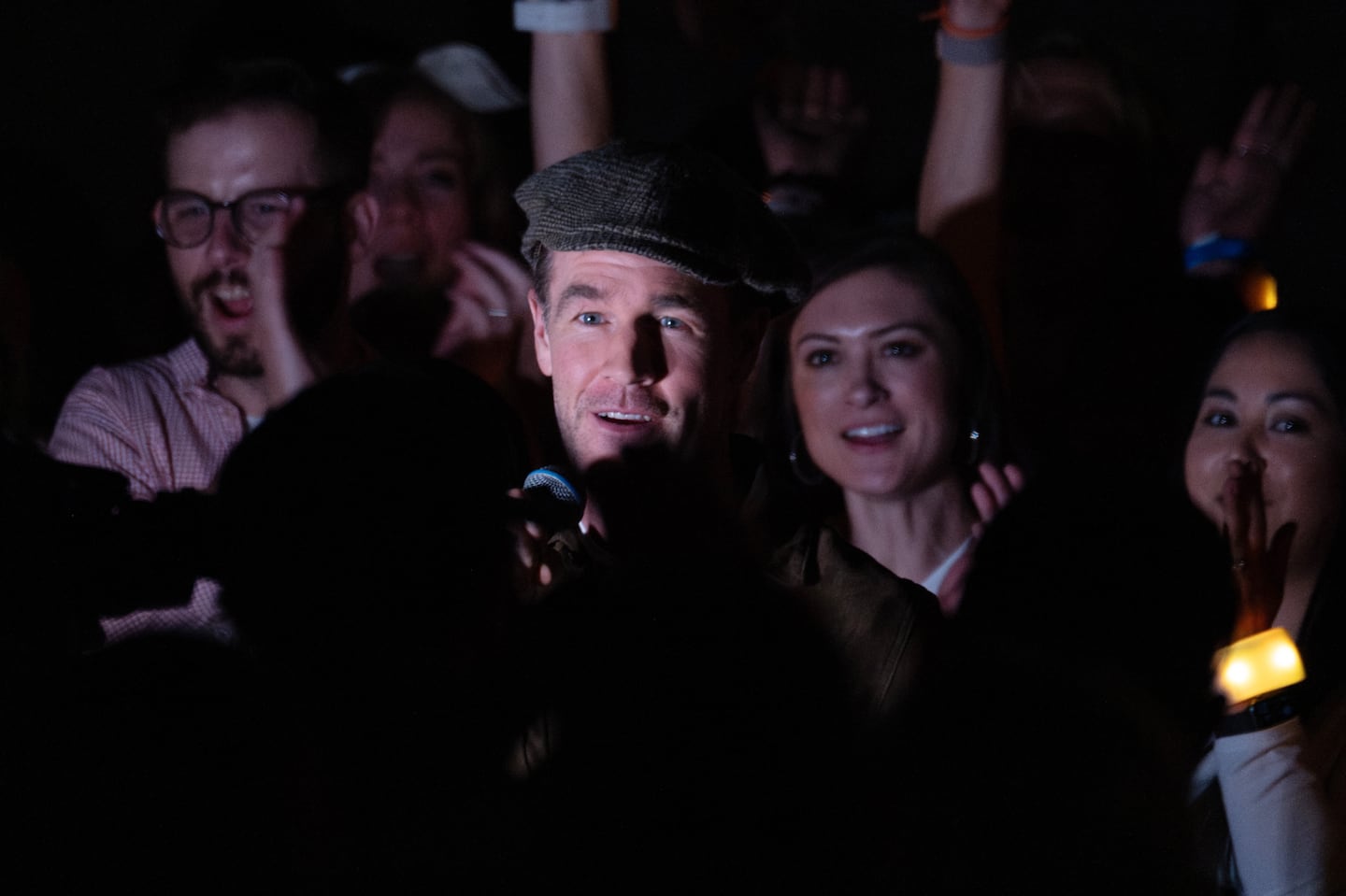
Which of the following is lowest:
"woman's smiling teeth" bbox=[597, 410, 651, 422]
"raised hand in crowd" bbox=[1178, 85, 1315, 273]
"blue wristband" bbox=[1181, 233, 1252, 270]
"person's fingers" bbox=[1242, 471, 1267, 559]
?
"person's fingers" bbox=[1242, 471, 1267, 559]

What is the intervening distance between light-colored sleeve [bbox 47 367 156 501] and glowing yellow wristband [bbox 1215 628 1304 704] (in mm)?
1954

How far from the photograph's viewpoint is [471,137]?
2.73 metres

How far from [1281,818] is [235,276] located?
209 cm

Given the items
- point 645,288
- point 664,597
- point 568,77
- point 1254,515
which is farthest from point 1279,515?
point 568,77

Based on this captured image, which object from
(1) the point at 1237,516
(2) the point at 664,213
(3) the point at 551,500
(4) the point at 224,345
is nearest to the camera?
(3) the point at 551,500

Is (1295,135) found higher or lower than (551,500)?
higher

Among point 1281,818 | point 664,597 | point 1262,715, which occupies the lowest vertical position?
point 1281,818

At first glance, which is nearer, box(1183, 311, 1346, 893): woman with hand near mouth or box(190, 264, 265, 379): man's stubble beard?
box(1183, 311, 1346, 893): woman with hand near mouth

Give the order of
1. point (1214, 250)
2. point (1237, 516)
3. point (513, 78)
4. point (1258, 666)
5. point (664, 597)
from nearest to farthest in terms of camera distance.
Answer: point (664, 597) → point (1258, 666) → point (1237, 516) → point (1214, 250) → point (513, 78)

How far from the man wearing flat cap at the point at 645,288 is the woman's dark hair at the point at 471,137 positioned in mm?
1003

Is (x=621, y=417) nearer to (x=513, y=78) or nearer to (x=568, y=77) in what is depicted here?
(x=568, y=77)

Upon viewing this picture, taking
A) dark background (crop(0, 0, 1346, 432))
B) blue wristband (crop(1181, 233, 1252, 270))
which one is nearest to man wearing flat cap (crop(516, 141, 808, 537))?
dark background (crop(0, 0, 1346, 432))

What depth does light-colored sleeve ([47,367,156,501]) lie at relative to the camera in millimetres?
2348

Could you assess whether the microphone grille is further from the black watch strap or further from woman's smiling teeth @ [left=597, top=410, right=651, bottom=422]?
the black watch strap
